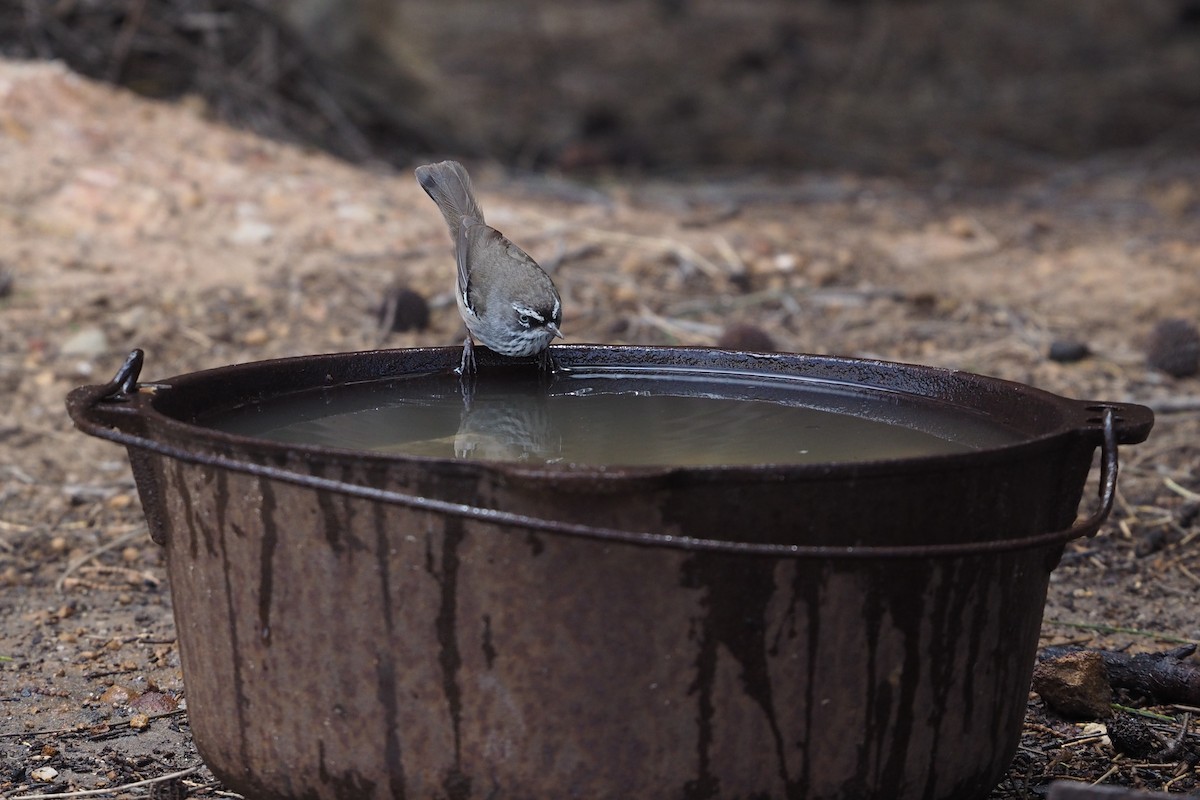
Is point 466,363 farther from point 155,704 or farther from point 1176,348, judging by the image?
point 1176,348

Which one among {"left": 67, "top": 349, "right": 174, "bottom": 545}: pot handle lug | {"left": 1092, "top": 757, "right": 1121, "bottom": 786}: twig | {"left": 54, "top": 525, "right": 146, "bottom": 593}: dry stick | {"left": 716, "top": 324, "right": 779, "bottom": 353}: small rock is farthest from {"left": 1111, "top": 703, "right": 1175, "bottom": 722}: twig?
{"left": 54, "top": 525, "right": 146, "bottom": 593}: dry stick

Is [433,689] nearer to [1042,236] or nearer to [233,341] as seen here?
[233,341]

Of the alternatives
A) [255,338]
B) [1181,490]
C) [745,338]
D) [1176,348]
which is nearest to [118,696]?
[255,338]

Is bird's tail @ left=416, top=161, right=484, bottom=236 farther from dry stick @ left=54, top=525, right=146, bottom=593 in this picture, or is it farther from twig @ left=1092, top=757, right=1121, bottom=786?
twig @ left=1092, top=757, right=1121, bottom=786

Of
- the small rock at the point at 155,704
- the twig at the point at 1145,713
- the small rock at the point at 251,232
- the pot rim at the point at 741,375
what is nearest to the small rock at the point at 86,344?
the small rock at the point at 251,232

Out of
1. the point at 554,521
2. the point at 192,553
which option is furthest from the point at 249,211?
the point at 554,521

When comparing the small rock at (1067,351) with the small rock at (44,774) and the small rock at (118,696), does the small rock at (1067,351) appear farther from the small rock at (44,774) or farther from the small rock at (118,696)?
the small rock at (44,774)

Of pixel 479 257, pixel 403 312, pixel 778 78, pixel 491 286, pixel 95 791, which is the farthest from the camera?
pixel 778 78
